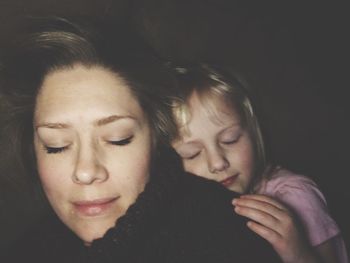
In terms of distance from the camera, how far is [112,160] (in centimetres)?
95

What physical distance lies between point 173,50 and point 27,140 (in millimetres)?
604

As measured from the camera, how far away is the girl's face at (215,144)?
125 cm

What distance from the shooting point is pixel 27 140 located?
1249mm

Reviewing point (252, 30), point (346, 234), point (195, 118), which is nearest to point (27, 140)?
point (195, 118)

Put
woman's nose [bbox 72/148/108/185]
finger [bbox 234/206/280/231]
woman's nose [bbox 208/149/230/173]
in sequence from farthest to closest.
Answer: woman's nose [bbox 208/149/230/173] < finger [bbox 234/206/280/231] < woman's nose [bbox 72/148/108/185]

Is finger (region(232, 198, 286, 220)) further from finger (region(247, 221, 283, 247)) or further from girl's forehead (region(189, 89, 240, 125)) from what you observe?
girl's forehead (region(189, 89, 240, 125))

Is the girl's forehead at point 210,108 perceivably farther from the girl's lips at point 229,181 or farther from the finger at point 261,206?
the finger at point 261,206

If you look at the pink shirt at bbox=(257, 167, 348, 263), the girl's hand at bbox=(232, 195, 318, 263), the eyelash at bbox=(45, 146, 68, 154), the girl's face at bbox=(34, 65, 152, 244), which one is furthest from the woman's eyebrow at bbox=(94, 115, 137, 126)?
the pink shirt at bbox=(257, 167, 348, 263)

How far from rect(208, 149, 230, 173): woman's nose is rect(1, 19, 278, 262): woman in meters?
0.13

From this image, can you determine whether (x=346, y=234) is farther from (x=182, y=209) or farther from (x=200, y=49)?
(x=200, y=49)

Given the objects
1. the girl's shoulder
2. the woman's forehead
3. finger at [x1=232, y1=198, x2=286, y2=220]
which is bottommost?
finger at [x1=232, y1=198, x2=286, y2=220]

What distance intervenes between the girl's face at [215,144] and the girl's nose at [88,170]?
1.29 ft

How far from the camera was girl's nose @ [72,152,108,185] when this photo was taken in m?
0.90

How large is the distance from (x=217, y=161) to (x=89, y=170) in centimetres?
49
